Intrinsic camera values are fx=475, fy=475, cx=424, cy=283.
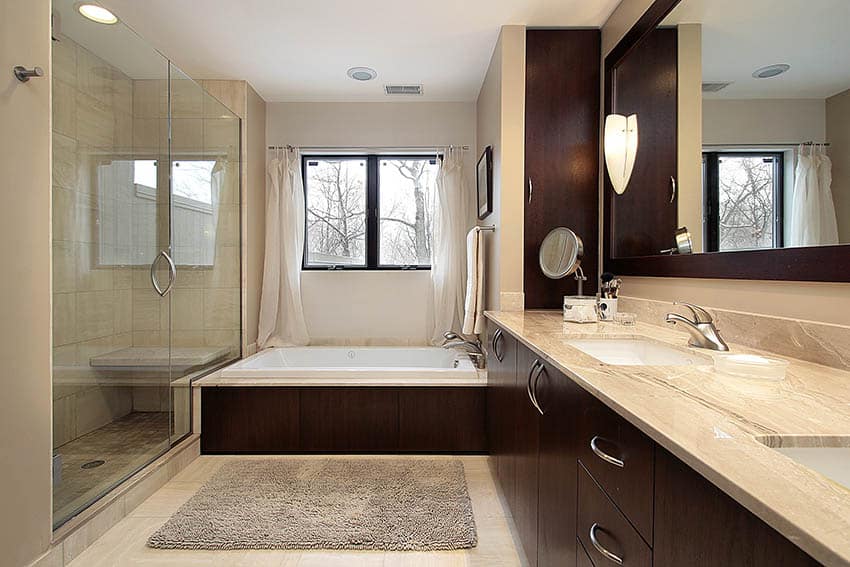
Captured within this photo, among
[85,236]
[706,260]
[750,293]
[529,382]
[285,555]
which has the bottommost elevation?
[285,555]

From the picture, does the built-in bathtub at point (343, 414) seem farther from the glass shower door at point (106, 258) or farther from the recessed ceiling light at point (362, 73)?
the recessed ceiling light at point (362, 73)

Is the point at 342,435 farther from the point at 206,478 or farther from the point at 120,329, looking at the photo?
the point at 120,329

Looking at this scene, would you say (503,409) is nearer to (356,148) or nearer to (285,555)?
(285,555)

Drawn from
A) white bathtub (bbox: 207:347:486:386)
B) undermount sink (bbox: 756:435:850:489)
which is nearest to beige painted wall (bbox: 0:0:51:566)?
white bathtub (bbox: 207:347:486:386)

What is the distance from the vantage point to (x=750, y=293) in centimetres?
155

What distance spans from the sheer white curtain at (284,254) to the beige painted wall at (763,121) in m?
2.89

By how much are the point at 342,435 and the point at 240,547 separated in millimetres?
949

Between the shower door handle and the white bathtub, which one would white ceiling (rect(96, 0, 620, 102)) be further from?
A: the white bathtub

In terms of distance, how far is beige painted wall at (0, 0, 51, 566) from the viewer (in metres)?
1.49

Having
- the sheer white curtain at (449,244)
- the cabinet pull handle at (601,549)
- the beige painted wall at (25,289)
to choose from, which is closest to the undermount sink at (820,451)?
the cabinet pull handle at (601,549)

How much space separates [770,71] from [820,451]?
122cm

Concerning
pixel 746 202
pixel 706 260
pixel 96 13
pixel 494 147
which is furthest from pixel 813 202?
pixel 96 13

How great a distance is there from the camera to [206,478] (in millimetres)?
2514

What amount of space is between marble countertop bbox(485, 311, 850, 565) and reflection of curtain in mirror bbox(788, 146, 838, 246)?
1.12ft
